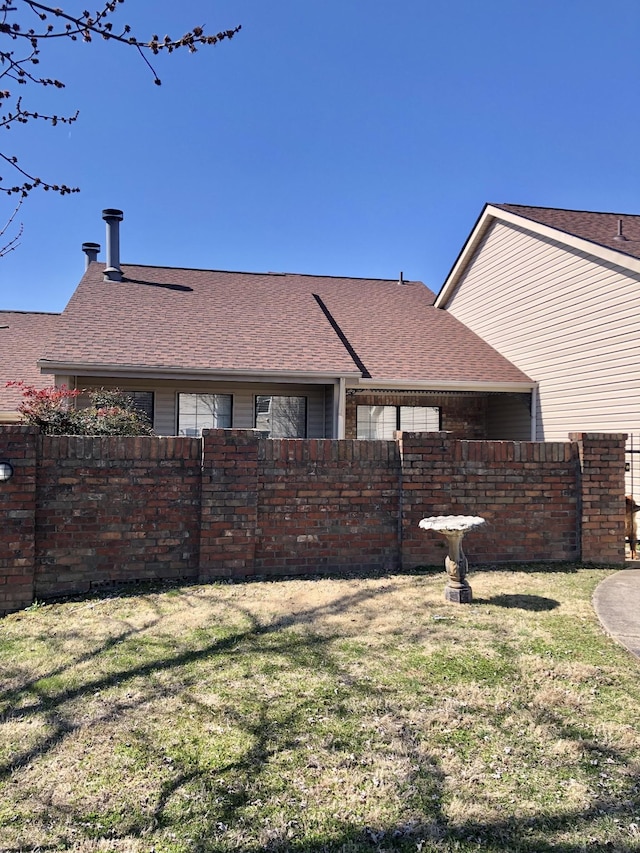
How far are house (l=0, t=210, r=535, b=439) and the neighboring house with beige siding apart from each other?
2.20 feet

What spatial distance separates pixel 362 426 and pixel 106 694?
9.90m

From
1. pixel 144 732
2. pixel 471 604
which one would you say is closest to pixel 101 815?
pixel 144 732

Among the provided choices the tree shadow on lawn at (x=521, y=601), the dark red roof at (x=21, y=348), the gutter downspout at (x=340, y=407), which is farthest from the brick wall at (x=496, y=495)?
the dark red roof at (x=21, y=348)

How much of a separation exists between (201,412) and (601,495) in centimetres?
823

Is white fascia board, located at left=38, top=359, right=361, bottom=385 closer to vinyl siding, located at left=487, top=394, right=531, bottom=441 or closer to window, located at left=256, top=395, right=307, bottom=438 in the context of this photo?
window, located at left=256, top=395, right=307, bottom=438

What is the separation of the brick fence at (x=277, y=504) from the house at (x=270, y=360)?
5.10 m

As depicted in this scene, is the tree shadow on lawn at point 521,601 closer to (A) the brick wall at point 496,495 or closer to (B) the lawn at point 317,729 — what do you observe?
(B) the lawn at point 317,729

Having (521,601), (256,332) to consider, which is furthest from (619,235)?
(521,601)

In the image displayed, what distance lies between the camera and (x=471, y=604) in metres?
4.81

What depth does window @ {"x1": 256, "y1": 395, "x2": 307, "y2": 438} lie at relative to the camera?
1207cm

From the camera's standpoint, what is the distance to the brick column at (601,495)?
6141 millimetres

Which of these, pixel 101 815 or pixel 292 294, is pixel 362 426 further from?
pixel 101 815

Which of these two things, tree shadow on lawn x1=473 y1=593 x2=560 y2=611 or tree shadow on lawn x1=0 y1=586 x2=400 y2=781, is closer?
tree shadow on lawn x1=0 y1=586 x2=400 y2=781

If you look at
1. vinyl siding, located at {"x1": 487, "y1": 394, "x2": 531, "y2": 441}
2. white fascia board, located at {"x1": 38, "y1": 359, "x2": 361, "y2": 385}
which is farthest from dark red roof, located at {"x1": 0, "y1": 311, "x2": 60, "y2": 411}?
vinyl siding, located at {"x1": 487, "y1": 394, "x2": 531, "y2": 441}
